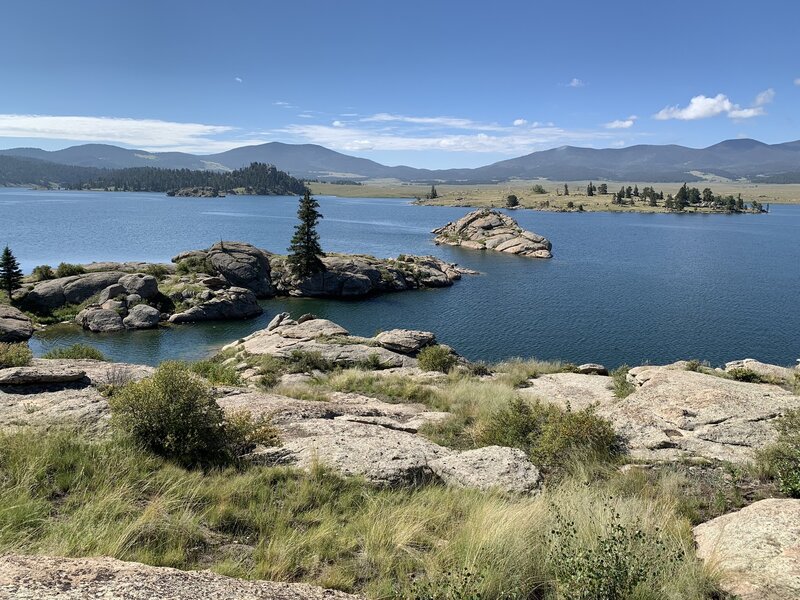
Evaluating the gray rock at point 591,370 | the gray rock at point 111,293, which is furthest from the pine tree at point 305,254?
the gray rock at point 591,370

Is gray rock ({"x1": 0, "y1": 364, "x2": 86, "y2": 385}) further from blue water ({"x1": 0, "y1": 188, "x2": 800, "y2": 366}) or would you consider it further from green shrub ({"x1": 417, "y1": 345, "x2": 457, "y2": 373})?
blue water ({"x1": 0, "y1": 188, "x2": 800, "y2": 366})

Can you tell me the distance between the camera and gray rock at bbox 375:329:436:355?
1174 inches

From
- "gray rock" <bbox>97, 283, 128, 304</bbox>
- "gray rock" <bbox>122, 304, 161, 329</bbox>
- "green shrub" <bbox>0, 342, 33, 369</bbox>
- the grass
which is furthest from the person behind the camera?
"gray rock" <bbox>97, 283, 128, 304</bbox>

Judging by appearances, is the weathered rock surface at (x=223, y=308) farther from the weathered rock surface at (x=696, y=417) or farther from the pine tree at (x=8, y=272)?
the weathered rock surface at (x=696, y=417)

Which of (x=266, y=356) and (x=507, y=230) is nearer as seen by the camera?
(x=266, y=356)

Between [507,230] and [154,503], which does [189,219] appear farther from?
[154,503]

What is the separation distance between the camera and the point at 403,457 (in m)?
9.56

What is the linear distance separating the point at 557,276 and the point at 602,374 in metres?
45.0

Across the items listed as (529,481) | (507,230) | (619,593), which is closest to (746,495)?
(529,481)

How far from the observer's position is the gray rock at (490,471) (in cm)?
886

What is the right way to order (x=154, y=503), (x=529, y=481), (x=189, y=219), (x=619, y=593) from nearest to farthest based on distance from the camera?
(x=619, y=593) < (x=154, y=503) < (x=529, y=481) < (x=189, y=219)

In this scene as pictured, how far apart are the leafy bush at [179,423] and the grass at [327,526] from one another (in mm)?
450

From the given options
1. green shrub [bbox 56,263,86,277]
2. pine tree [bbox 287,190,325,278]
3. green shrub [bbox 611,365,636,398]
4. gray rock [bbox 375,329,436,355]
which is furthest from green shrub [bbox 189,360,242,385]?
pine tree [bbox 287,190,325,278]

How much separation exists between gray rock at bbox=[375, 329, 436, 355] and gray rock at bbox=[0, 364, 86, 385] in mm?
17823
